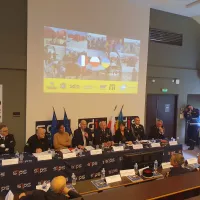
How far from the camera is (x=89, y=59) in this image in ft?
18.8

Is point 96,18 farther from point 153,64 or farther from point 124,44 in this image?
point 153,64

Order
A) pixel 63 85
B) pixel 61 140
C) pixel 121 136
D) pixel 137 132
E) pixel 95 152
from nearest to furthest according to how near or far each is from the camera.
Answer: pixel 95 152 < pixel 61 140 < pixel 121 136 < pixel 63 85 < pixel 137 132

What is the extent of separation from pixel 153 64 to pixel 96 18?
235 centimetres

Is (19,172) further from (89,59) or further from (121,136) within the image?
(89,59)

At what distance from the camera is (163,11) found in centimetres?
692

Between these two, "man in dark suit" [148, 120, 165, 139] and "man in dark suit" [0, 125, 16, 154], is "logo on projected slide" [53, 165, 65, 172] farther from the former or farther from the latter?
"man in dark suit" [148, 120, 165, 139]

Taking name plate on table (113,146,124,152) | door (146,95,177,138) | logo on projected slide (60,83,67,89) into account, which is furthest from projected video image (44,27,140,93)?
name plate on table (113,146,124,152)

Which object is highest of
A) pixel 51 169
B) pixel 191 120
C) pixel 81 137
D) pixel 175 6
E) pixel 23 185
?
pixel 175 6

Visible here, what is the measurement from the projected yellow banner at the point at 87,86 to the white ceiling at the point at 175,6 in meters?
2.37

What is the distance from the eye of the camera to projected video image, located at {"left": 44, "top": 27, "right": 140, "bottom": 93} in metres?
5.29

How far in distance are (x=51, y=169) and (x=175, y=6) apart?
226 inches

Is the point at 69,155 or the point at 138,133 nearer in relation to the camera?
the point at 69,155

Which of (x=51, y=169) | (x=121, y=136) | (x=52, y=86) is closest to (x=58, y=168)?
(x=51, y=169)

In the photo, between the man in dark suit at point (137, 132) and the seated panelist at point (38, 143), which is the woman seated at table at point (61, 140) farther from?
the man in dark suit at point (137, 132)
